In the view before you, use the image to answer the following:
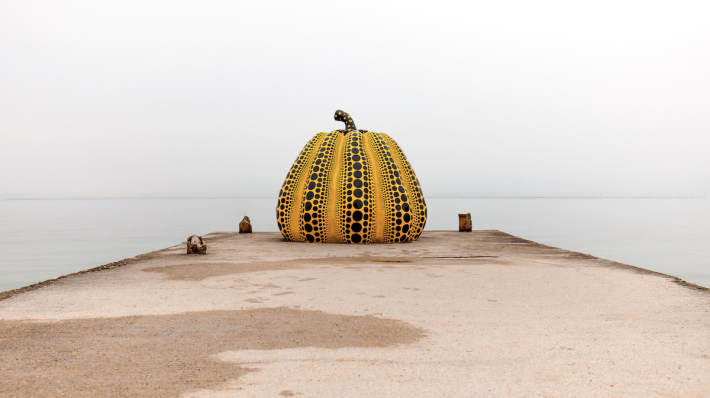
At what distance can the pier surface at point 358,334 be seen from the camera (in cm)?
356

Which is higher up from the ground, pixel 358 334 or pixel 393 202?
pixel 393 202

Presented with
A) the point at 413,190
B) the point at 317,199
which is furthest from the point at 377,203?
the point at 317,199

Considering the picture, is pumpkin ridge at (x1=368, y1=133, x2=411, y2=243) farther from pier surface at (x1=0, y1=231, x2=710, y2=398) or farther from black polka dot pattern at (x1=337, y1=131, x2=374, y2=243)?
pier surface at (x1=0, y1=231, x2=710, y2=398)

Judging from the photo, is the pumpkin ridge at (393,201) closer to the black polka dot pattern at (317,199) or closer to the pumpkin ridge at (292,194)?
the black polka dot pattern at (317,199)

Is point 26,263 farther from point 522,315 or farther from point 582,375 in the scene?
point 582,375

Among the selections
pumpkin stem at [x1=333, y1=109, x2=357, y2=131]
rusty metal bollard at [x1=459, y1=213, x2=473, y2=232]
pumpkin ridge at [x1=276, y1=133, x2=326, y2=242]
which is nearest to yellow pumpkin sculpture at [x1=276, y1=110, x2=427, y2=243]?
pumpkin ridge at [x1=276, y1=133, x2=326, y2=242]

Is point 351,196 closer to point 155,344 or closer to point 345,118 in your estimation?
point 345,118

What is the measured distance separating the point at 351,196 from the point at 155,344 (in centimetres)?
892

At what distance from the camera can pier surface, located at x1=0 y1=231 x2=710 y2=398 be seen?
3562 millimetres

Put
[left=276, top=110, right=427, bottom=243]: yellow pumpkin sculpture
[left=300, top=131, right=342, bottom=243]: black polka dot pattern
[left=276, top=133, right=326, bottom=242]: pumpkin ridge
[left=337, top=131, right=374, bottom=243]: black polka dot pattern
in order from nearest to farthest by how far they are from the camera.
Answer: [left=337, top=131, right=374, bottom=243]: black polka dot pattern, [left=276, top=110, right=427, bottom=243]: yellow pumpkin sculpture, [left=300, top=131, right=342, bottom=243]: black polka dot pattern, [left=276, top=133, right=326, bottom=242]: pumpkin ridge

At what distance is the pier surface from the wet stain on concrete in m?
0.02

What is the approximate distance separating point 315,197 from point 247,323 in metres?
8.33

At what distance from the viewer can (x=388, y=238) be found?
13.7 metres

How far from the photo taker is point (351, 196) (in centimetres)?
1313
